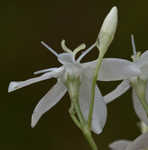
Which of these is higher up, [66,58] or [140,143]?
[66,58]

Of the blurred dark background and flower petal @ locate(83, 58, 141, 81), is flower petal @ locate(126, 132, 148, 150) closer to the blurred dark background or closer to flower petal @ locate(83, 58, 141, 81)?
flower petal @ locate(83, 58, 141, 81)

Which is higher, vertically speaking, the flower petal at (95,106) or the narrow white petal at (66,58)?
the narrow white petal at (66,58)

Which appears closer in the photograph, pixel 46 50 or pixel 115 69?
pixel 115 69

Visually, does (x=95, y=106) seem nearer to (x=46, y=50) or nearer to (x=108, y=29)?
(x=108, y=29)

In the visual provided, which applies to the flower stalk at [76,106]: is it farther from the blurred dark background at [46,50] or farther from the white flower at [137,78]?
the blurred dark background at [46,50]

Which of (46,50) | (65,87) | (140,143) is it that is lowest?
(140,143)

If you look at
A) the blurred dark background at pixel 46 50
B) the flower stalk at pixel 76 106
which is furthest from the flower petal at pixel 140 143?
the blurred dark background at pixel 46 50

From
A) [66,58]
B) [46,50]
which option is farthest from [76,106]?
[46,50]
